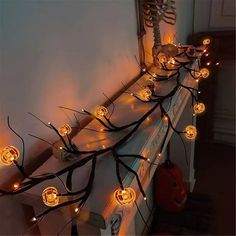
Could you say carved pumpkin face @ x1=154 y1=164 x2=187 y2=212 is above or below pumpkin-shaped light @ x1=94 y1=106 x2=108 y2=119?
below

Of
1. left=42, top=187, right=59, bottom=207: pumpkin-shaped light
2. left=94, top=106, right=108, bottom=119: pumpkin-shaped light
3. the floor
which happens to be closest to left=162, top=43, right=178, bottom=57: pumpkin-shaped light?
left=94, top=106, right=108, bottom=119: pumpkin-shaped light

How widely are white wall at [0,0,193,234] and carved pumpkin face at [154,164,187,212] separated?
676mm

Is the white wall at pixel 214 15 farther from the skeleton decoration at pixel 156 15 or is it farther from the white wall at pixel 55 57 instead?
the white wall at pixel 55 57

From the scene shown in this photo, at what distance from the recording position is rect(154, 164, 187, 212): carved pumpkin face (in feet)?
4.55

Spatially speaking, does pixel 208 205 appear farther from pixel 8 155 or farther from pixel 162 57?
pixel 8 155

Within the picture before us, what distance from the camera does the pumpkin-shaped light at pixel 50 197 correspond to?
0.44 meters

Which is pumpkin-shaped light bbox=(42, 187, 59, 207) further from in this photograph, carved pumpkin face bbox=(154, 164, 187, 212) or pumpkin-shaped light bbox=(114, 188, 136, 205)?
carved pumpkin face bbox=(154, 164, 187, 212)

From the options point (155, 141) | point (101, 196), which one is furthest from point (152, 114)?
point (101, 196)

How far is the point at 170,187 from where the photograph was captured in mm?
1398

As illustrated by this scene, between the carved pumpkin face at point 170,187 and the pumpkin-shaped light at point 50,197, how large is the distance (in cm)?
101

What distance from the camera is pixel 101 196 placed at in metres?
0.47

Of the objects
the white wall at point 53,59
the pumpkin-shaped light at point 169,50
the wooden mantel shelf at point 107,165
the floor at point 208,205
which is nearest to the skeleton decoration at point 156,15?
the pumpkin-shaped light at point 169,50

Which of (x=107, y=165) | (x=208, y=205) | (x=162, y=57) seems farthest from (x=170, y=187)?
(x=107, y=165)

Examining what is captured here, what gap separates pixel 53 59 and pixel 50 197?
285 mm
